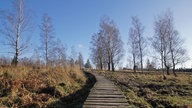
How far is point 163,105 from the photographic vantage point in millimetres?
9523

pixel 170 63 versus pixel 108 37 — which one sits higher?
pixel 108 37

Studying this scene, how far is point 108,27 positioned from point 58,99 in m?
34.8

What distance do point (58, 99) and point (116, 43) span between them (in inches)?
1318

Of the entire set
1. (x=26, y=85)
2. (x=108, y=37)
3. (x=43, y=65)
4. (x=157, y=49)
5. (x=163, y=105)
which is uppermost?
(x=108, y=37)

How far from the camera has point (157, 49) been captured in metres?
33.6

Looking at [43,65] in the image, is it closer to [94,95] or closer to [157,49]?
[94,95]

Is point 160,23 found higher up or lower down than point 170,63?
higher up

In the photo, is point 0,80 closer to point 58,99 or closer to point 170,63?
point 58,99

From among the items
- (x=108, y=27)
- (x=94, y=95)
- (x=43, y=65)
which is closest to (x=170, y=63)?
(x=108, y=27)

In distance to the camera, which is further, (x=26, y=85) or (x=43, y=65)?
(x=43, y=65)

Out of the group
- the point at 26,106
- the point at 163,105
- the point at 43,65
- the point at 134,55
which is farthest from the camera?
the point at 134,55

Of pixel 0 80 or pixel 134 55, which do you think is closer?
pixel 0 80

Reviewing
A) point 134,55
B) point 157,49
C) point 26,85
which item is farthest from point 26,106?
point 134,55

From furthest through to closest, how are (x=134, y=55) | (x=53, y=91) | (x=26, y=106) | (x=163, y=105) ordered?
1. (x=134, y=55)
2. (x=53, y=91)
3. (x=163, y=105)
4. (x=26, y=106)
